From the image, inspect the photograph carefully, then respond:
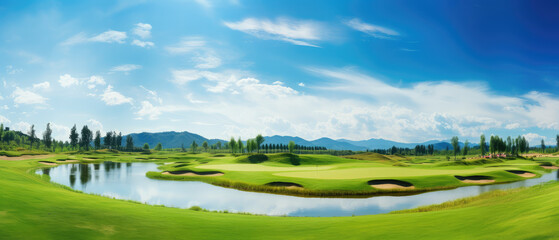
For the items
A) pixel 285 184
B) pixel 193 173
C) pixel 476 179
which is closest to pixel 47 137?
pixel 193 173

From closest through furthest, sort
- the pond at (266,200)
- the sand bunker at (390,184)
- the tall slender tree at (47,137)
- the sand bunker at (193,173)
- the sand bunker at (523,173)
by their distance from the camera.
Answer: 1. the pond at (266,200)
2. the sand bunker at (390,184)
3. the sand bunker at (193,173)
4. the sand bunker at (523,173)
5. the tall slender tree at (47,137)

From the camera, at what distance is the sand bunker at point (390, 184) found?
163 feet

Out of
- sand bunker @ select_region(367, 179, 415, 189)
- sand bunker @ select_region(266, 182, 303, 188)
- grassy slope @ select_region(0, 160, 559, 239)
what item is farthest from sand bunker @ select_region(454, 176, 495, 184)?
grassy slope @ select_region(0, 160, 559, 239)

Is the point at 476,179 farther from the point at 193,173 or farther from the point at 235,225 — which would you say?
the point at 193,173

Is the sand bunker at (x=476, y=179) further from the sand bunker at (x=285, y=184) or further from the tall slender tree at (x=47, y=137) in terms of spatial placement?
the tall slender tree at (x=47, y=137)

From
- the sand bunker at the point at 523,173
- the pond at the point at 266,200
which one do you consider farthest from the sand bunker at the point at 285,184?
the sand bunker at the point at 523,173

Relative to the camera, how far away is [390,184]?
2025 inches

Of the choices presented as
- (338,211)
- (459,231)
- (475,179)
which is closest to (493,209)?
(459,231)

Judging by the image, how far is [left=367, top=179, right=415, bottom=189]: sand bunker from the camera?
4981 centimetres

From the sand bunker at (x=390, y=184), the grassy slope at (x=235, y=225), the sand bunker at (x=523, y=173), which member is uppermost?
the grassy slope at (x=235, y=225)

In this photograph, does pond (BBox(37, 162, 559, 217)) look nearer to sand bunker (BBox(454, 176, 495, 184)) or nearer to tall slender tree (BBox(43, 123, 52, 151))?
sand bunker (BBox(454, 176, 495, 184))

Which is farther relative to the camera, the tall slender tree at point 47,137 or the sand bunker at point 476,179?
the tall slender tree at point 47,137

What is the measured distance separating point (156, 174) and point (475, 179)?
236 ft

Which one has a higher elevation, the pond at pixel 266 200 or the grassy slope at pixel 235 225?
the grassy slope at pixel 235 225
